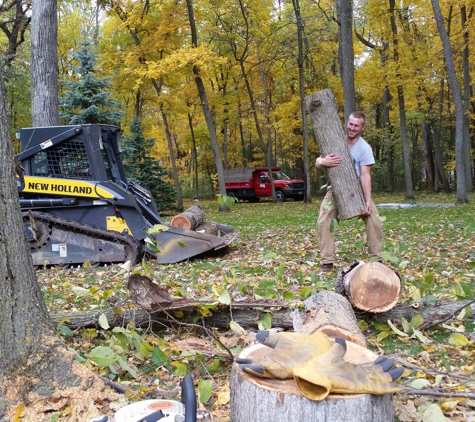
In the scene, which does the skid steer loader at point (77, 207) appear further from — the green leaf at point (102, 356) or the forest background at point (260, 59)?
the forest background at point (260, 59)

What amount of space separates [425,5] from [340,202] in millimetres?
21022

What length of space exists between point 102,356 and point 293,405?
1.63m

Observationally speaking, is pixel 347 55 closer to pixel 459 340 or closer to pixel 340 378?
pixel 459 340

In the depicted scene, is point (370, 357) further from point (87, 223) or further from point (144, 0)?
point (144, 0)

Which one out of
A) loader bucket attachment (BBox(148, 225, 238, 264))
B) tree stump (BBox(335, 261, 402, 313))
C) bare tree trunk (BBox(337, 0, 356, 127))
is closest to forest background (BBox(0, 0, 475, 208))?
bare tree trunk (BBox(337, 0, 356, 127))

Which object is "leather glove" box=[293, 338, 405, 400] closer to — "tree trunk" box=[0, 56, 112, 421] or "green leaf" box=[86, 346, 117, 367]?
"tree trunk" box=[0, 56, 112, 421]

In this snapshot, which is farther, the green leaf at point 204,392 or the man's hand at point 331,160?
the man's hand at point 331,160

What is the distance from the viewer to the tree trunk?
2.95 m

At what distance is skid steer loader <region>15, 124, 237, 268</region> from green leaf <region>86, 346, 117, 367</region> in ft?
16.2

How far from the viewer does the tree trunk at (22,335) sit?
9.68 ft

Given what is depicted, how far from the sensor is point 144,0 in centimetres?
2106

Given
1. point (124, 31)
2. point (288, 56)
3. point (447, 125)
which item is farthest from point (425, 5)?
point (124, 31)

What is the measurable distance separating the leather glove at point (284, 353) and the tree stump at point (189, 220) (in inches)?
284

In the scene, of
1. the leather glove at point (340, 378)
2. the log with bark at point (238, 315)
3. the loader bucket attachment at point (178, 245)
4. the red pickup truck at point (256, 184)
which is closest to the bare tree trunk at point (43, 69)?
the loader bucket attachment at point (178, 245)
